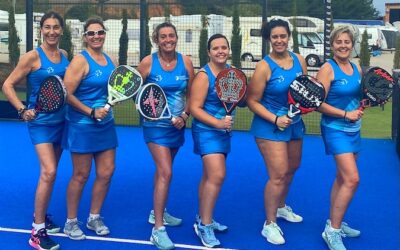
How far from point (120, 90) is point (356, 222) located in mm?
2473

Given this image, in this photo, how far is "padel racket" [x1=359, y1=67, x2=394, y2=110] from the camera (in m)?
4.43

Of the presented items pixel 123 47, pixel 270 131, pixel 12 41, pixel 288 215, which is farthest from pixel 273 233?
pixel 12 41

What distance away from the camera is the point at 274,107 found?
15.0 feet

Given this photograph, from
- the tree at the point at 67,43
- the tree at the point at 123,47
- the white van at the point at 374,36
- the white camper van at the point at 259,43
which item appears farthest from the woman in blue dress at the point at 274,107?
the white van at the point at 374,36

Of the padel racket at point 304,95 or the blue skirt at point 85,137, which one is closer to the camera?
the padel racket at point 304,95

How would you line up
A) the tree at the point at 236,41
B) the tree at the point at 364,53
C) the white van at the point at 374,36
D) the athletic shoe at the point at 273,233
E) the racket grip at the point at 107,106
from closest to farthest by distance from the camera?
the racket grip at the point at 107,106 → the athletic shoe at the point at 273,233 → the tree at the point at 236,41 → the tree at the point at 364,53 → the white van at the point at 374,36

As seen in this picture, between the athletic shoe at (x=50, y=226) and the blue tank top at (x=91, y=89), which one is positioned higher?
the blue tank top at (x=91, y=89)

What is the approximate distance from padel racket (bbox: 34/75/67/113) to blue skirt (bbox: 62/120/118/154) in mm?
274

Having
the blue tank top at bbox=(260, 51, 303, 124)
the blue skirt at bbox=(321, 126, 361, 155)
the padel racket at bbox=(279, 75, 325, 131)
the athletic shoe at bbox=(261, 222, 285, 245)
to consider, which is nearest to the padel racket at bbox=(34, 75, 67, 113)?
the blue tank top at bbox=(260, 51, 303, 124)

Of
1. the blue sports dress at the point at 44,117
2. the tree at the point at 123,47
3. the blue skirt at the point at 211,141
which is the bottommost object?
the blue skirt at the point at 211,141

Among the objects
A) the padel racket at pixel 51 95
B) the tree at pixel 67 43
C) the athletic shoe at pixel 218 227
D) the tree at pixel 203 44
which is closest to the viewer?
the padel racket at pixel 51 95

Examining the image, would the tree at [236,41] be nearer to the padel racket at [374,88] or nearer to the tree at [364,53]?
the padel racket at [374,88]

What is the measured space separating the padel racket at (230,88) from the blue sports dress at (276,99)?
217 millimetres

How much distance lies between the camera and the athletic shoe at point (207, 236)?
4.54m
